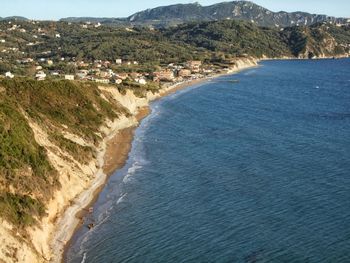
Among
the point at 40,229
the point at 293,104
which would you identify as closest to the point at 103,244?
the point at 40,229

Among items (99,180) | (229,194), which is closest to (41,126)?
(99,180)

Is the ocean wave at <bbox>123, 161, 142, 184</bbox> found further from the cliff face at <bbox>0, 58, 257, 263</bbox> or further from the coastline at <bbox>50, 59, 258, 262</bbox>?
the cliff face at <bbox>0, 58, 257, 263</bbox>

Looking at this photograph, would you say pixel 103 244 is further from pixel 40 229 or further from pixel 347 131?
pixel 347 131

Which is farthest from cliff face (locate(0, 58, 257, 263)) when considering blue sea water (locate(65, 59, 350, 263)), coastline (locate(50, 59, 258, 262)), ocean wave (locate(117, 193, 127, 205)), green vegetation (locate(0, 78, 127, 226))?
ocean wave (locate(117, 193, 127, 205))

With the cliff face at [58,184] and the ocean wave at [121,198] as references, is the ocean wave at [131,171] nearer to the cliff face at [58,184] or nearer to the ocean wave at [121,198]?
the cliff face at [58,184]

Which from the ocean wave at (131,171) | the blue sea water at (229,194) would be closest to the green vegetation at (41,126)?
the blue sea water at (229,194)

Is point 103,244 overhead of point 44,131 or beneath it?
beneath

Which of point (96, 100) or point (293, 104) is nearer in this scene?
point (96, 100)
